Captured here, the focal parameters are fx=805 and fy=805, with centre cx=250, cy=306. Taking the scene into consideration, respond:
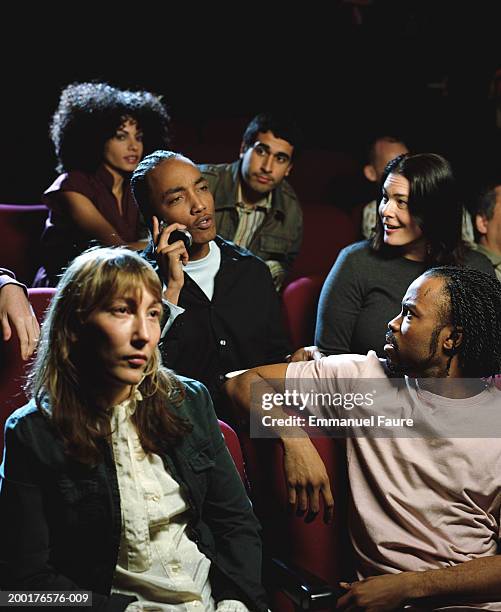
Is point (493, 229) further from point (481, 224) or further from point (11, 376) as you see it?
point (11, 376)

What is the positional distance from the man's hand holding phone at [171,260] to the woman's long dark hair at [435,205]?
2.16ft

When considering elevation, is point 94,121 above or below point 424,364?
above

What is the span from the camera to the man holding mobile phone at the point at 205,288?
207cm

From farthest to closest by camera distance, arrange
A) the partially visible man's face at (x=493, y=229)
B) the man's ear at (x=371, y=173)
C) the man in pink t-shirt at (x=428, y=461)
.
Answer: the man's ear at (x=371, y=173) < the partially visible man's face at (x=493, y=229) < the man in pink t-shirt at (x=428, y=461)

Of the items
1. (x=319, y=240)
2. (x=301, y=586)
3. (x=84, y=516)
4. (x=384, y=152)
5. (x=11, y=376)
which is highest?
(x=384, y=152)

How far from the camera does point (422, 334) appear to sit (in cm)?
162

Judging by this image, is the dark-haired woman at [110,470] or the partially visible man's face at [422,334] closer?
the dark-haired woman at [110,470]

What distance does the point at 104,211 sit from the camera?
264 centimetres

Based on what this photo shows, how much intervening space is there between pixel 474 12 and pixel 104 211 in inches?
89.2

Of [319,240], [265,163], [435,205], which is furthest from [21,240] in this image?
[435,205]

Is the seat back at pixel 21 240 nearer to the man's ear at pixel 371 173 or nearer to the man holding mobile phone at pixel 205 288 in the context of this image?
the man holding mobile phone at pixel 205 288

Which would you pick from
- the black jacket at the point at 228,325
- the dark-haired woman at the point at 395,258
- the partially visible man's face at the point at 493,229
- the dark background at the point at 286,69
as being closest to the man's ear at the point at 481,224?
the partially visible man's face at the point at 493,229

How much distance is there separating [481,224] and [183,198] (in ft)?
3.92

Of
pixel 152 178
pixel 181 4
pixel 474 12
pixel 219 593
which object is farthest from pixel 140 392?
pixel 474 12
